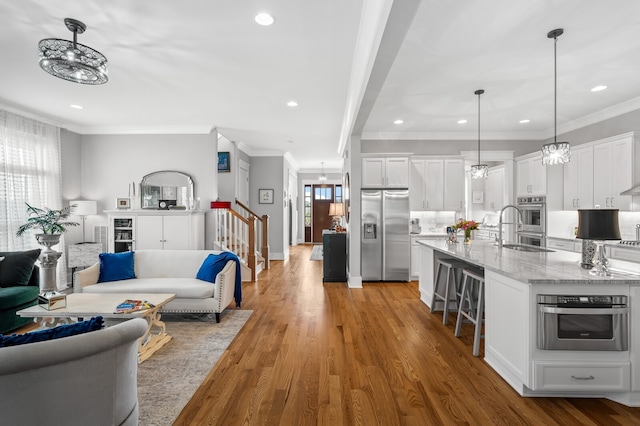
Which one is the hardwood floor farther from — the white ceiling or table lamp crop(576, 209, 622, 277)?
the white ceiling

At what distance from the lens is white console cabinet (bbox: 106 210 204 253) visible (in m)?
5.50

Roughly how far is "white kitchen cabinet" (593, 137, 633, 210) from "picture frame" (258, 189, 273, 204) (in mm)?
6502

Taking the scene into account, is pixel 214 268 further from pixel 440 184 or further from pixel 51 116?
pixel 440 184

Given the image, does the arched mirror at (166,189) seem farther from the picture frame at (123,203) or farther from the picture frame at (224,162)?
the picture frame at (224,162)

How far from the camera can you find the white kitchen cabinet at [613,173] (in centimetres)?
421

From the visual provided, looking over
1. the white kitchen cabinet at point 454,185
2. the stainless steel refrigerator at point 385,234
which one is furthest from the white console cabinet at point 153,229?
the white kitchen cabinet at point 454,185

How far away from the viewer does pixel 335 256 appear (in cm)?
598

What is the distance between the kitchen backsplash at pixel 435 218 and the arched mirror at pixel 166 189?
14.3 feet

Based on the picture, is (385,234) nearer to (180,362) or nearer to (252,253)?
(252,253)

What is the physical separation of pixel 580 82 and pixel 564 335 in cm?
322

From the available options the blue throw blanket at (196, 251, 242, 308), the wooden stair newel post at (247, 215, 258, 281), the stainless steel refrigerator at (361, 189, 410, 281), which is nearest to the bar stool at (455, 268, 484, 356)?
the stainless steel refrigerator at (361, 189, 410, 281)

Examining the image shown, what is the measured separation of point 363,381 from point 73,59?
3351mm

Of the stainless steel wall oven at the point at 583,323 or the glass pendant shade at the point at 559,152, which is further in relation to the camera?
the glass pendant shade at the point at 559,152

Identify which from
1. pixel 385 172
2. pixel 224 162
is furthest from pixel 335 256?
pixel 224 162
